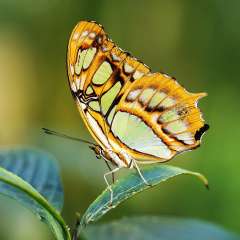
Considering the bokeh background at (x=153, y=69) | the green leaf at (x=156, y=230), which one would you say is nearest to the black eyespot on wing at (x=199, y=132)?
the green leaf at (x=156, y=230)

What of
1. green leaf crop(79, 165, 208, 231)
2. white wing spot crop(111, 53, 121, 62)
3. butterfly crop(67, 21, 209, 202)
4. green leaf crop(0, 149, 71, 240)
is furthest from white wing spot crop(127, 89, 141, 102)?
green leaf crop(79, 165, 208, 231)

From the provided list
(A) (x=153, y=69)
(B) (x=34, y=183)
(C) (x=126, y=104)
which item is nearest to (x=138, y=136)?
(C) (x=126, y=104)

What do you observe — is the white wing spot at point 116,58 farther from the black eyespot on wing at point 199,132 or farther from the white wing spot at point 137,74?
the black eyespot on wing at point 199,132

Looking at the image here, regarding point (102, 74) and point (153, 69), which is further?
point (153, 69)

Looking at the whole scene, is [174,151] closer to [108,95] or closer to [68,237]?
[108,95]

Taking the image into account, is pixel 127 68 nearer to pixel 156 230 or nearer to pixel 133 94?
pixel 133 94

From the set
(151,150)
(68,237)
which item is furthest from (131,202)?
(68,237)

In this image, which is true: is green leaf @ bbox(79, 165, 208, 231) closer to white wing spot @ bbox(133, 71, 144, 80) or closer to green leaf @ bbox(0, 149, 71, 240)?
green leaf @ bbox(0, 149, 71, 240)
